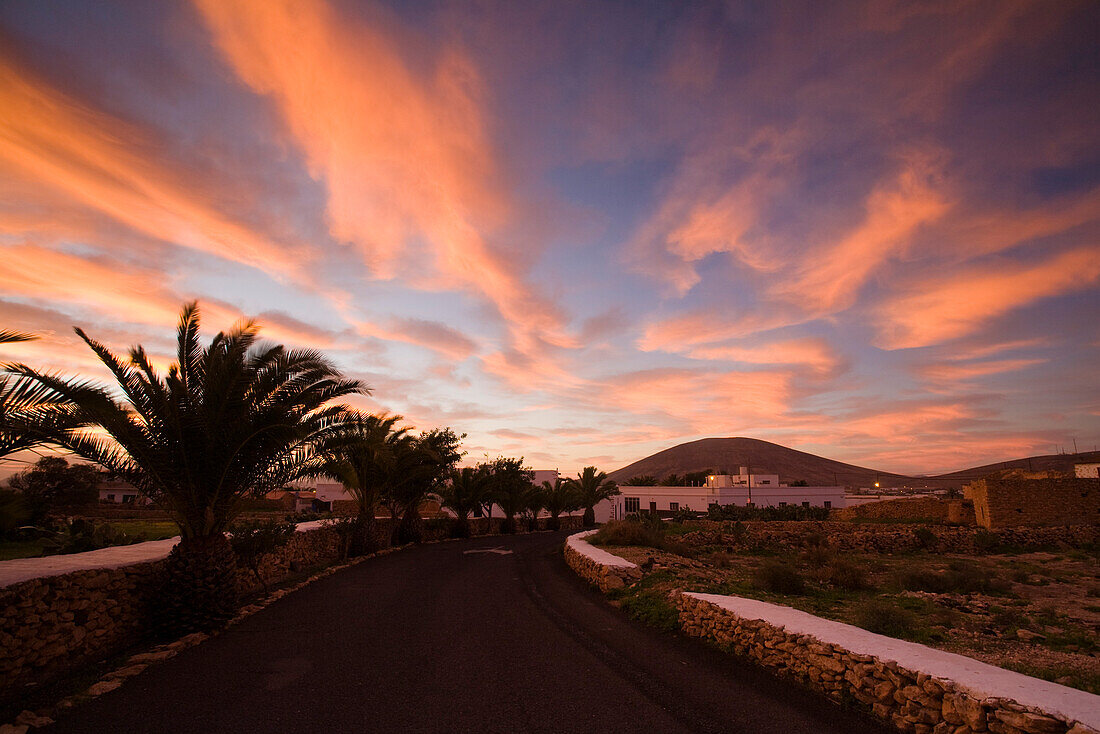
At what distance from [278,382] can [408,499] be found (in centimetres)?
1630

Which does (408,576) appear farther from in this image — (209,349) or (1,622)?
(1,622)

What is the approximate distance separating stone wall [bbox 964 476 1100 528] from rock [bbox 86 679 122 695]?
3939 centimetres

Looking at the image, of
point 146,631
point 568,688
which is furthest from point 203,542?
point 568,688

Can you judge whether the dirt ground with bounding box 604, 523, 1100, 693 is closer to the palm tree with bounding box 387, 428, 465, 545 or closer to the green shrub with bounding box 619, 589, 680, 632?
the green shrub with bounding box 619, 589, 680, 632

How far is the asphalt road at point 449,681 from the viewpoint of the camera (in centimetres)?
560

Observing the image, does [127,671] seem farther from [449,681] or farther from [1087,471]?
[1087,471]

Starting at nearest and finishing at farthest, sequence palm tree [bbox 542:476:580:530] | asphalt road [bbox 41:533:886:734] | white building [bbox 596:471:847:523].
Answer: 1. asphalt road [bbox 41:533:886:734]
2. palm tree [bbox 542:476:580:530]
3. white building [bbox 596:471:847:523]

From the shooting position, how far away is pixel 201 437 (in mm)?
9461

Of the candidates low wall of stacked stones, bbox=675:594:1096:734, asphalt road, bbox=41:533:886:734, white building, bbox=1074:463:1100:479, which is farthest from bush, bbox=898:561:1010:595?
white building, bbox=1074:463:1100:479

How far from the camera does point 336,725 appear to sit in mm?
5453

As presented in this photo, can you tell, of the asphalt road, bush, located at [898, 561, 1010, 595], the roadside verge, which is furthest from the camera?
bush, located at [898, 561, 1010, 595]

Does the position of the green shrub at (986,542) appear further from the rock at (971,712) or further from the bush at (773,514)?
the rock at (971,712)

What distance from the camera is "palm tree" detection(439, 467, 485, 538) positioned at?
31547 millimetres

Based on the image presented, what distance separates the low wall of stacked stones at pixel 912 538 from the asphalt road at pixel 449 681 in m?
19.0
